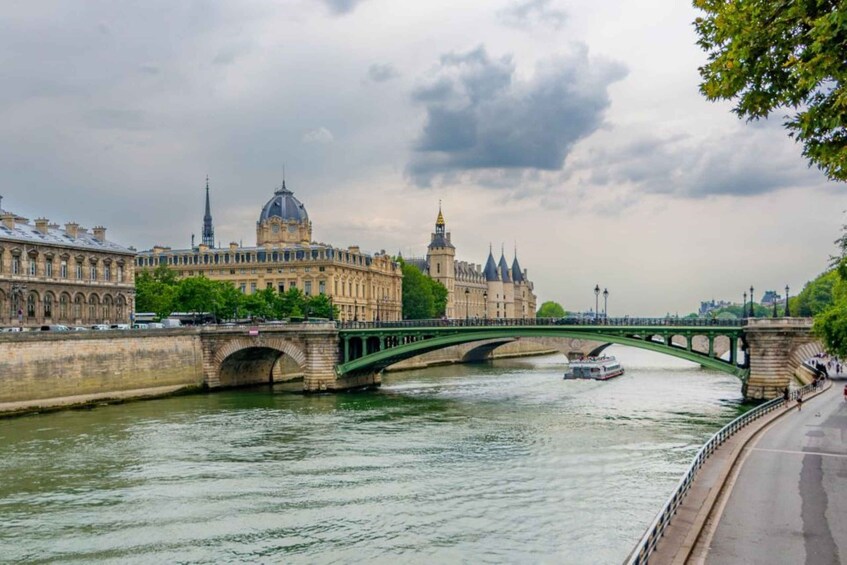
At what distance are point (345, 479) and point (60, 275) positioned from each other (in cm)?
4588

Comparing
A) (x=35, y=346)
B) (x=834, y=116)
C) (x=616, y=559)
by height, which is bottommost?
(x=616, y=559)

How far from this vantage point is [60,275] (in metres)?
67.0

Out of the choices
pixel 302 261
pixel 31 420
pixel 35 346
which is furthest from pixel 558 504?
pixel 302 261

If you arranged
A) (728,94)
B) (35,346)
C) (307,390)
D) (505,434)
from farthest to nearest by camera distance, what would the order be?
(307,390), (35,346), (505,434), (728,94)

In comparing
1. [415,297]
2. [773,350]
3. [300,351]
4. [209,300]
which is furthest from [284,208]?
[773,350]

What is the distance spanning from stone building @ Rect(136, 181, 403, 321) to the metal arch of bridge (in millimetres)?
36772

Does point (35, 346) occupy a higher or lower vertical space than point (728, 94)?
lower

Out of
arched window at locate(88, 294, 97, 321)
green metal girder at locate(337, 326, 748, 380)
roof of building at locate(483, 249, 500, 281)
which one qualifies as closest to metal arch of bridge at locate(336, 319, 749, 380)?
green metal girder at locate(337, 326, 748, 380)

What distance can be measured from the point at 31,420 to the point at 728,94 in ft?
133

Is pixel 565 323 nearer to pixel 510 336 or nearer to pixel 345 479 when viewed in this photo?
pixel 510 336

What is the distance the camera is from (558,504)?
25.9 m

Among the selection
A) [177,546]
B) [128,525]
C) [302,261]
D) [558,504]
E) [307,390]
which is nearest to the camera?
[177,546]

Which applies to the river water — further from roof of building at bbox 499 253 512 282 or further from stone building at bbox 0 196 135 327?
roof of building at bbox 499 253 512 282

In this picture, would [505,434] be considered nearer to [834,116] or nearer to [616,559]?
[616,559]
